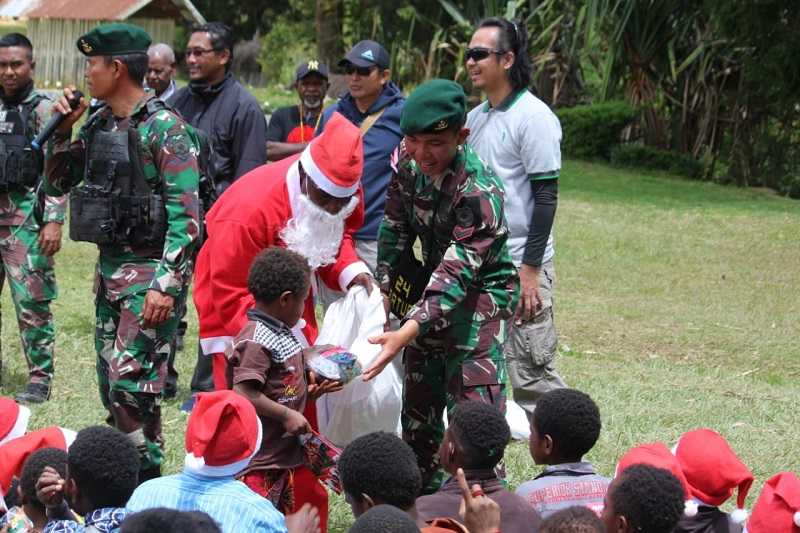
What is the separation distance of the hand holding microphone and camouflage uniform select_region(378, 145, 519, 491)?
151 cm

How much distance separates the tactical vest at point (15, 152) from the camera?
722 cm

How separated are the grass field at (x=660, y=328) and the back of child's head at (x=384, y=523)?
212 cm

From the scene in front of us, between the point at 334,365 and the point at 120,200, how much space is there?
1372mm

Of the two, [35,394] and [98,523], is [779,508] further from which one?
[35,394]

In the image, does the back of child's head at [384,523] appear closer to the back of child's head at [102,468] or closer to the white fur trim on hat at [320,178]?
the back of child's head at [102,468]

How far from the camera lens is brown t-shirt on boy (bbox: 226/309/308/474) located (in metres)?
4.34

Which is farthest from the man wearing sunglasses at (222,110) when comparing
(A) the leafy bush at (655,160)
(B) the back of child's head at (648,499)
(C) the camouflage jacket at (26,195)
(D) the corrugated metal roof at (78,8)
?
(A) the leafy bush at (655,160)

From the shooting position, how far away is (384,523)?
3207 millimetres

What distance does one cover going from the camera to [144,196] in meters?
5.35

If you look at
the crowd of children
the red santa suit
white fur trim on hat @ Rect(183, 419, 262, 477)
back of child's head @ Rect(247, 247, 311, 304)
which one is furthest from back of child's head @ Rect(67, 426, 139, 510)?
the red santa suit

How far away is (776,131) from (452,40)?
6728 millimetres

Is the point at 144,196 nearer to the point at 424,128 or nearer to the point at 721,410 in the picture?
the point at 424,128

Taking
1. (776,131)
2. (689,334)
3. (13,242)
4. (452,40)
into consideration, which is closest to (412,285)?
(13,242)

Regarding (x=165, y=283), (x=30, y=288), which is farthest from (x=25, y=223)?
(x=165, y=283)
